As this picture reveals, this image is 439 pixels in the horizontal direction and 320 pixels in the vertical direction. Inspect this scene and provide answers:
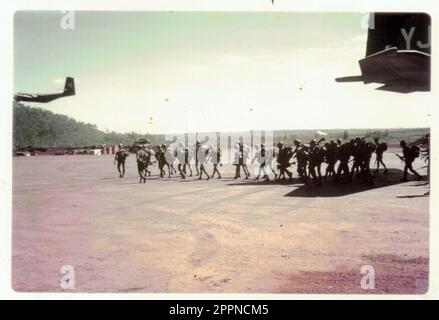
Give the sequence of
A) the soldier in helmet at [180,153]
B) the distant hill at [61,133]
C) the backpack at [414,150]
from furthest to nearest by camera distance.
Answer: the distant hill at [61,133], the soldier in helmet at [180,153], the backpack at [414,150]

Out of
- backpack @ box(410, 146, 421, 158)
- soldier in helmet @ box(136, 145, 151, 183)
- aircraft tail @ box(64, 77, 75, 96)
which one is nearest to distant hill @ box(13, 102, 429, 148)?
soldier in helmet @ box(136, 145, 151, 183)

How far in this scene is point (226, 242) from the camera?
7.78m

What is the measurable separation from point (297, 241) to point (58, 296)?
14.2 feet

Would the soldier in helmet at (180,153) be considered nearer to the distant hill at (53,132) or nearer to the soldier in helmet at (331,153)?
the soldier in helmet at (331,153)

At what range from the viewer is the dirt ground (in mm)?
6492

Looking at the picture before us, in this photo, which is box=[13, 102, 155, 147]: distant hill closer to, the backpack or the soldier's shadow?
the soldier's shadow

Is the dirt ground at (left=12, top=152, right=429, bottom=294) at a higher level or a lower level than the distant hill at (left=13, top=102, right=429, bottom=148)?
lower

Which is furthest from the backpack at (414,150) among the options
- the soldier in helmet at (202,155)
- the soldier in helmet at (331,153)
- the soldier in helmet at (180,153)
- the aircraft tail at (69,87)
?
the aircraft tail at (69,87)

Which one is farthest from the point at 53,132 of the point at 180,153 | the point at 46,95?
the point at 180,153

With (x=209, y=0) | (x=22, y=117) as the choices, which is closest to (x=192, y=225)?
(x=209, y=0)

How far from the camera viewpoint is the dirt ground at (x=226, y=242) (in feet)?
21.3

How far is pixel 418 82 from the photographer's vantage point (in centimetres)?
1240
